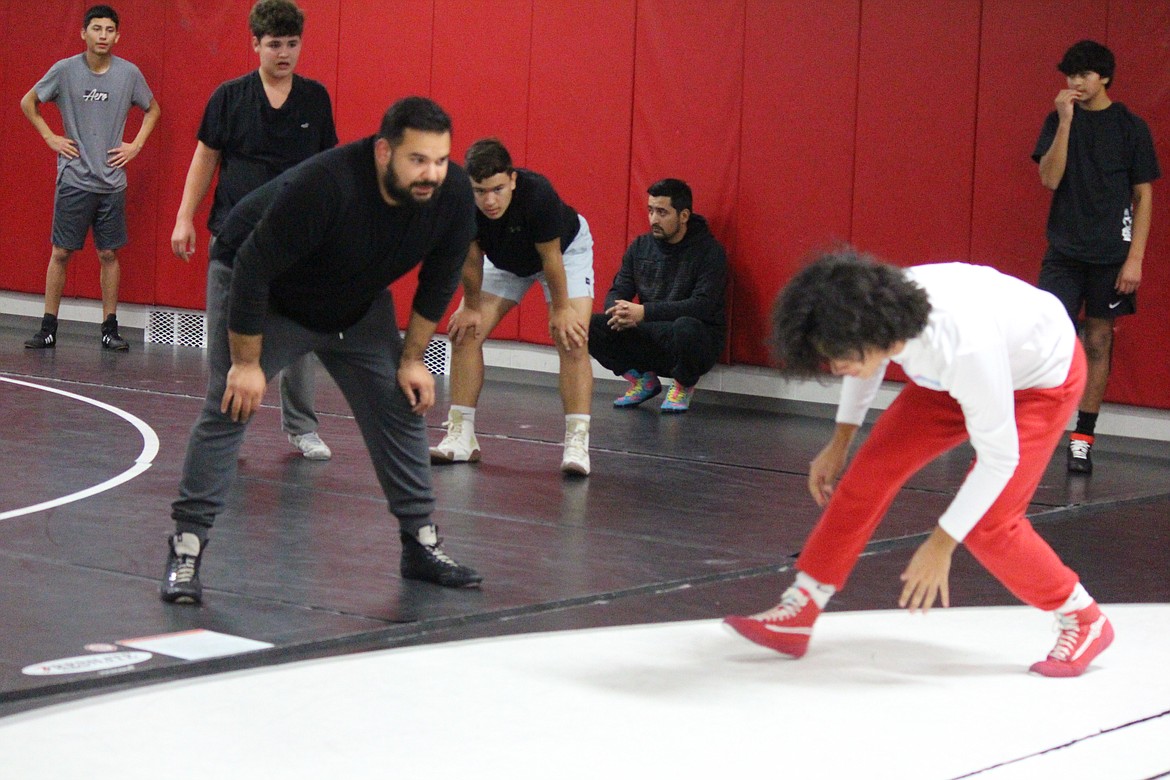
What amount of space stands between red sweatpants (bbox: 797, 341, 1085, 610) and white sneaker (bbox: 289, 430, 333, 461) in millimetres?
2856

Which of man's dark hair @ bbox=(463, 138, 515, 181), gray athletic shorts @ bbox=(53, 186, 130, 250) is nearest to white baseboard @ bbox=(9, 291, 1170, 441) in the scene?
gray athletic shorts @ bbox=(53, 186, 130, 250)

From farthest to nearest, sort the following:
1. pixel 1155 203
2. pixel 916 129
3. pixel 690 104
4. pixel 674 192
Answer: pixel 690 104, pixel 674 192, pixel 916 129, pixel 1155 203

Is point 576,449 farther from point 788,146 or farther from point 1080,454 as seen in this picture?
point 788,146

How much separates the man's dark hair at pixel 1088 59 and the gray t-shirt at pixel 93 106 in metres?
5.55

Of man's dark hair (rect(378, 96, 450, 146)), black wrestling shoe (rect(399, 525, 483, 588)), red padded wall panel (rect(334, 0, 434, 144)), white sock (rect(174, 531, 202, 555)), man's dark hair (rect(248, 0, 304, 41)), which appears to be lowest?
black wrestling shoe (rect(399, 525, 483, 588))

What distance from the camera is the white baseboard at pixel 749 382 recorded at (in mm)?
6781

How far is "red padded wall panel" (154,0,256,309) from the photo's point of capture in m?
9.52

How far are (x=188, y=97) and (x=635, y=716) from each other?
7.86 meters

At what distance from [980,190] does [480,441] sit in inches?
108

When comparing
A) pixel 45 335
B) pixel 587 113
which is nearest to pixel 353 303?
pixel 587 113

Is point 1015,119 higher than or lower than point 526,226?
higher

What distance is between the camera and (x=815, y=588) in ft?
9.98

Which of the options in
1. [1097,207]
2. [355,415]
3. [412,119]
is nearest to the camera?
[412,119]

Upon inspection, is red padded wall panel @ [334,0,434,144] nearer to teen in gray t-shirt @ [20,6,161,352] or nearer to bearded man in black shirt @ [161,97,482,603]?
teen in gray t-shirt @ [20,6,161,352]
